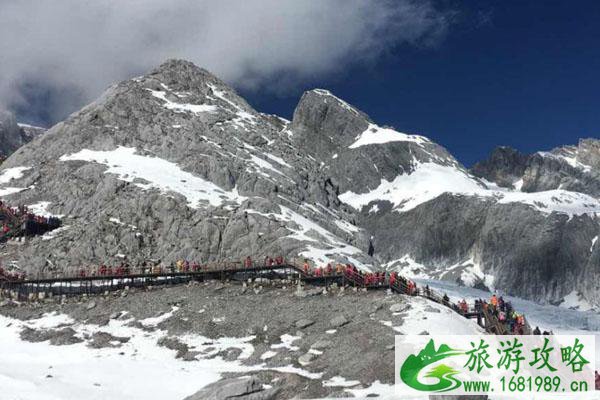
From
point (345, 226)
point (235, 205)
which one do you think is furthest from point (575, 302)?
point (235, 205)

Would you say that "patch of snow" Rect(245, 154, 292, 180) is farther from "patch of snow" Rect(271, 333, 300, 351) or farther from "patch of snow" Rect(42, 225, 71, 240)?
"patch of snow" Rect(271, 333, 300, 351)

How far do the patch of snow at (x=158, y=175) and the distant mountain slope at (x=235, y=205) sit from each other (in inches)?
10.9

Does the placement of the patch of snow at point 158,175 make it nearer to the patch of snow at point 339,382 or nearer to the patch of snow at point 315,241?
the patch of snow at point 315,241

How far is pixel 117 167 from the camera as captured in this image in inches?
3583

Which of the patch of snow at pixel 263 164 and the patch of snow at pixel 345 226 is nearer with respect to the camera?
the patch of snow at pixel 345 226

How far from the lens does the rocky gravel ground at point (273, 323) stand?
33594 mm

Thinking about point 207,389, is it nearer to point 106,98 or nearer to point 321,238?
point 321,238

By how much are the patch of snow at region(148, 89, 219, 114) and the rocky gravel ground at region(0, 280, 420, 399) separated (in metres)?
65.7

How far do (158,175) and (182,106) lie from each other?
102 feet

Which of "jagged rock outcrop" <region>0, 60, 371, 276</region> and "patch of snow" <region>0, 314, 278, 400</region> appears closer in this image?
"patch of snow" <region>0, 314, 278, 400</region>

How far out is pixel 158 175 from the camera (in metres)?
90.1

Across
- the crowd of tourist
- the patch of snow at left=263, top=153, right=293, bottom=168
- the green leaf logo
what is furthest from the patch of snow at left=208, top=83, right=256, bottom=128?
the green leaf logo

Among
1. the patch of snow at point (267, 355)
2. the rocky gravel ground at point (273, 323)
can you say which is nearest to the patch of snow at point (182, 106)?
the rocky gravel ground at point (273, 323)

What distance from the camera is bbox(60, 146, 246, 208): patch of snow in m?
84.8
